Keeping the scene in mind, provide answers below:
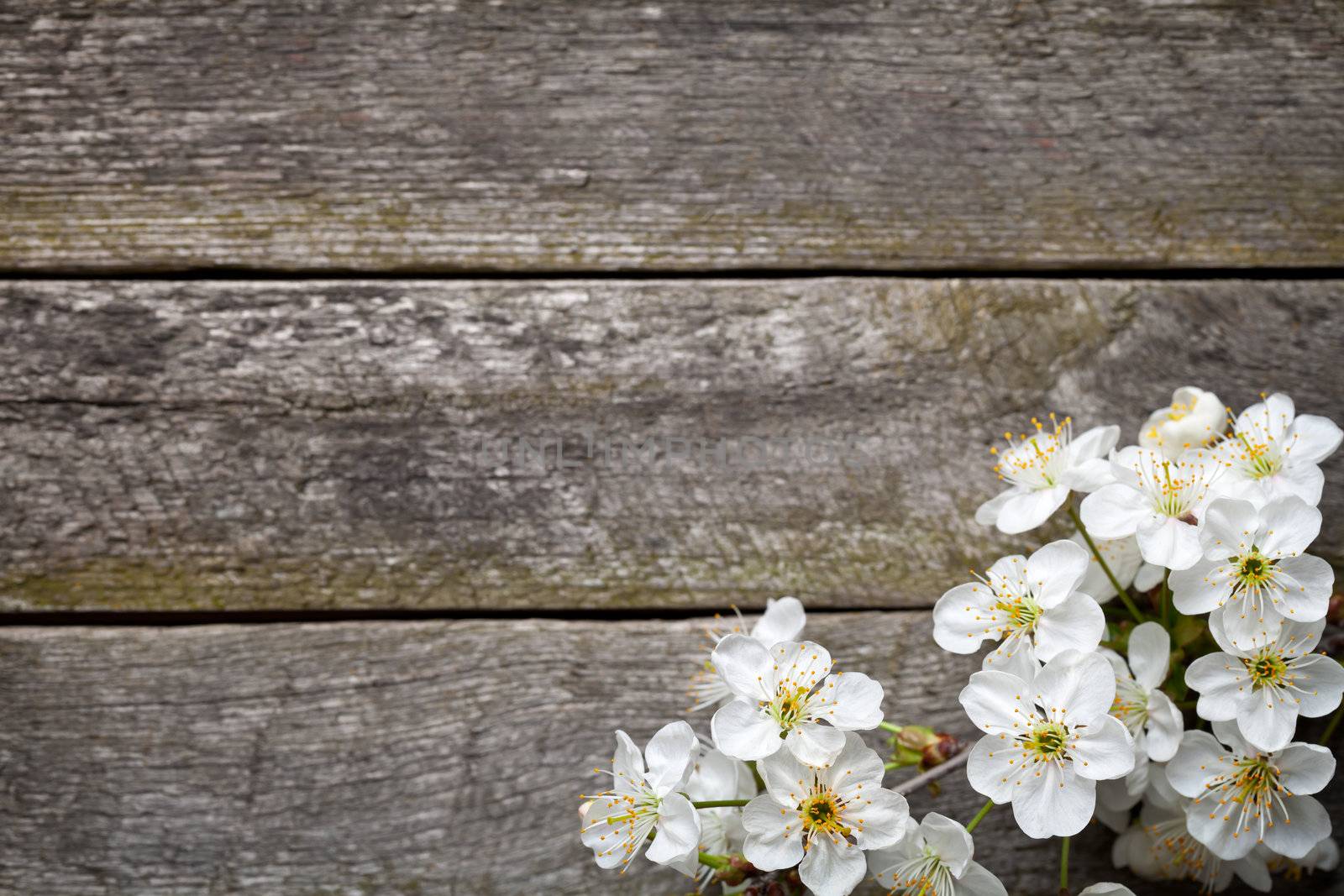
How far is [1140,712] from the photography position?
23.8 inches

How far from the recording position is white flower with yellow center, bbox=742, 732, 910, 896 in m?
0.54

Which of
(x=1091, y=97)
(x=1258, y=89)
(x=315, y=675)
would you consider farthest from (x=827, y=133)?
(x=315, y=675)

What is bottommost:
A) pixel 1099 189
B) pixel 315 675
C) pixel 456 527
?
pixel 315 675

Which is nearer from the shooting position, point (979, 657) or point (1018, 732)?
point (1018, 732)

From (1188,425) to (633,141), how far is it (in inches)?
20.5

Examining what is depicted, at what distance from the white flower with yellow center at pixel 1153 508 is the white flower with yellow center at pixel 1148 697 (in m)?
0.06

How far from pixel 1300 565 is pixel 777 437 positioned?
0.39 m

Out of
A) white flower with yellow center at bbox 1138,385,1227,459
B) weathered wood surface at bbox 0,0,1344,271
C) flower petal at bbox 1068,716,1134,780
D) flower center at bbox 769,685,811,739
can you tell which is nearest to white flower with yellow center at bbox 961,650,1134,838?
flower petal at bbox 1068,716,1134,780

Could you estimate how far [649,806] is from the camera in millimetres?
570

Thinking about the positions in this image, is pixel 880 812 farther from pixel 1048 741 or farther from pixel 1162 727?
pixel 1162 727

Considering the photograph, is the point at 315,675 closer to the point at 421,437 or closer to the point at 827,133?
the point at 421,437

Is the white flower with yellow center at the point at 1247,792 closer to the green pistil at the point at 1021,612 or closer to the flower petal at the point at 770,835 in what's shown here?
the green pistil at the point at 1021,612

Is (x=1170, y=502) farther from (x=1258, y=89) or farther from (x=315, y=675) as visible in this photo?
(x=315, y=675)

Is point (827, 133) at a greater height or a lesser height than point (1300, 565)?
greater
